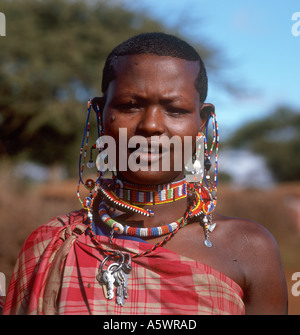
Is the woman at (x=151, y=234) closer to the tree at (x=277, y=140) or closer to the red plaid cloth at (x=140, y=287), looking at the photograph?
the red plaid cloth at (x=140, y=287)

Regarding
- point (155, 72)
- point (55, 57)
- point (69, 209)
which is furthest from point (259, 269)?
point (55, 57)

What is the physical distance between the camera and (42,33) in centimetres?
1069

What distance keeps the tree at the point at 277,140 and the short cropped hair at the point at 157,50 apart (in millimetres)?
22043

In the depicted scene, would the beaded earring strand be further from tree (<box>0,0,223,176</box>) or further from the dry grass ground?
tree (<box>0,0,223,176</box>)

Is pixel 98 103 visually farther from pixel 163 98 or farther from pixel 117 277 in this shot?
pixel 117 277

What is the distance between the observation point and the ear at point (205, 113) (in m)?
1.80

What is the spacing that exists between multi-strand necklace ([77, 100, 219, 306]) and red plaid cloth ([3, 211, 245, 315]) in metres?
0.03

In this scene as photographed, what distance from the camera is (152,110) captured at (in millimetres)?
1625

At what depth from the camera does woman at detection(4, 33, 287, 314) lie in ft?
5.32

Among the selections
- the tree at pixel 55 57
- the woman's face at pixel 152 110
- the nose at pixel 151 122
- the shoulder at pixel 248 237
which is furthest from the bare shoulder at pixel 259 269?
the tree at pixel 55 57

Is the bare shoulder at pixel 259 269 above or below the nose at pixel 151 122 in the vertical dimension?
below

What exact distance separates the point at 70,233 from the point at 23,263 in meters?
0.24
